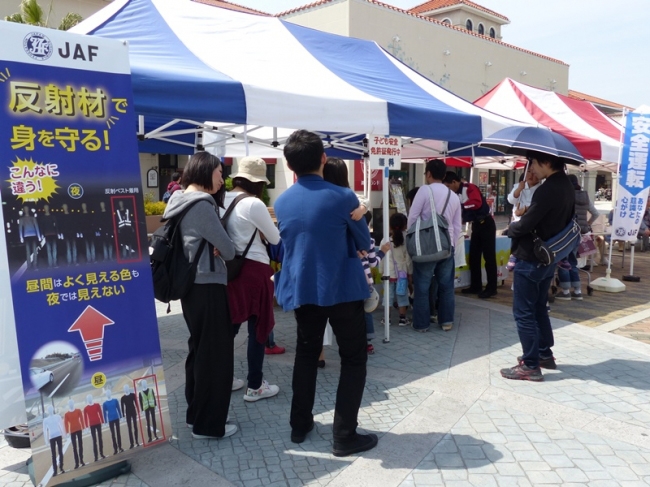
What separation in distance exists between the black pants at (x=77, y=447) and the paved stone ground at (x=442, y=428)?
0.80 feet

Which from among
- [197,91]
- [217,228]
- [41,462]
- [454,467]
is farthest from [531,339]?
[41,462]

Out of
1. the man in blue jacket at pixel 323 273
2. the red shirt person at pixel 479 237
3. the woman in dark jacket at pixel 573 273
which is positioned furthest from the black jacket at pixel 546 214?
the woman in dark jacket at pixel 573 273

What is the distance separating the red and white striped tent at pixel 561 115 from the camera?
7996mm

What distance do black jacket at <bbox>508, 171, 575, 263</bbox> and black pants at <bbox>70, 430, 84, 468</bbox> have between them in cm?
320

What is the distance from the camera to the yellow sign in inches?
109

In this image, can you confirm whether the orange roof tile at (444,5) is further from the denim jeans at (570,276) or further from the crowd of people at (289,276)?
the crowd of people at (289,276)

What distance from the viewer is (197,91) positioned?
3693 millimetres

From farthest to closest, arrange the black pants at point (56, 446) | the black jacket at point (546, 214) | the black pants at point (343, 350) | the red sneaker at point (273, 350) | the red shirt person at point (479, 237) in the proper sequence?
the red shirt person at point (479, 237) → the red sneaker at point (273, 350) → the black jacket at point (546, 214) → the black pants at point (343, 350) → the black pants at point (56, 446)

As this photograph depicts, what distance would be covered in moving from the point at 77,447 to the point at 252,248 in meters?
1.55

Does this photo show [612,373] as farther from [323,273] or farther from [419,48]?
[419,48]

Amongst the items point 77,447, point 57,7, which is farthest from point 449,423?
point 57,7

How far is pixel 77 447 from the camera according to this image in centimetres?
272

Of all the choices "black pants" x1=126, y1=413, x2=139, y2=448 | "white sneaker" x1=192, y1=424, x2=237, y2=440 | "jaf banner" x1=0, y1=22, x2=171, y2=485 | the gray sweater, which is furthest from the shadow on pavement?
"jaf banner" x1=0, y1=22, x2=171, y2=485

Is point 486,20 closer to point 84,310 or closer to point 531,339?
point 531,339
